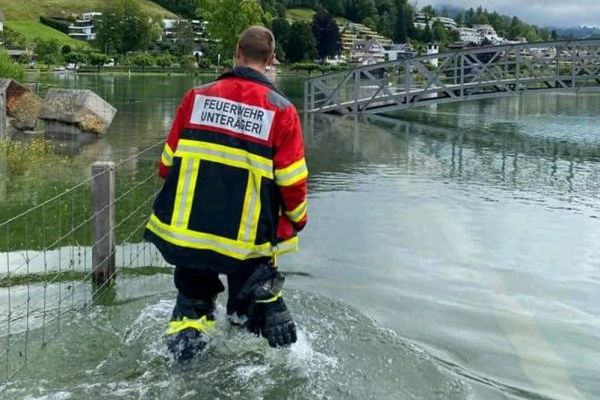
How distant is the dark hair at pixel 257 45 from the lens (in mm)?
4438

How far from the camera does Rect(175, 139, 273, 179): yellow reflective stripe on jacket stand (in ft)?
14.1

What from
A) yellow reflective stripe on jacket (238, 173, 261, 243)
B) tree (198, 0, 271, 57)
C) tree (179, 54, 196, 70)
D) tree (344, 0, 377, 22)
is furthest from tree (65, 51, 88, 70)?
tree (344, 0, 377, 22)

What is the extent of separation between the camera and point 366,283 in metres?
7.00

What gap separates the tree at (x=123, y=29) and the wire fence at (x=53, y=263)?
348ft

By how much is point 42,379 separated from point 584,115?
95.8 feet

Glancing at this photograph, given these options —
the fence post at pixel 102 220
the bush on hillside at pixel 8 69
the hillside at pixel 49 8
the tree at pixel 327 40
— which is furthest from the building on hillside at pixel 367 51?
the fence post at pixel 102 220

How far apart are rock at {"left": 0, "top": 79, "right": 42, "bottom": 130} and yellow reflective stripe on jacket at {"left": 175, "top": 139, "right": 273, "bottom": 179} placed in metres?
14.0

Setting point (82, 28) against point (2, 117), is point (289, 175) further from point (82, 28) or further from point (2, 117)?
point (82, 28)

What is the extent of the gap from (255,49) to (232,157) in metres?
0.66

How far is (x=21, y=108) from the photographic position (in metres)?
17.3

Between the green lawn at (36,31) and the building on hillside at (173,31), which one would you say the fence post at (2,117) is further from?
the building on hillside at (173,31)

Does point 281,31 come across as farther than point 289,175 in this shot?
Yes

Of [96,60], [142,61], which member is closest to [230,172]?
[96,60]

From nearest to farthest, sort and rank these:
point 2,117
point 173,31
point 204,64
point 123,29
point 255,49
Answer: point 255,49 < point 2,117 < point 204,64 < point 123,29 < point 173,31
